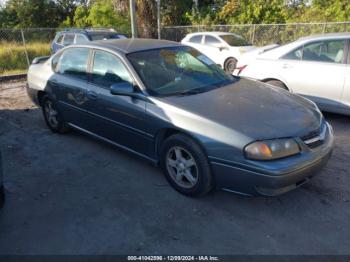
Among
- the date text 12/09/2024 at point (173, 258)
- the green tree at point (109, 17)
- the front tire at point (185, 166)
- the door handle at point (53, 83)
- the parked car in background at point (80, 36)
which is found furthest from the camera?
the green tree at point (109, 17)

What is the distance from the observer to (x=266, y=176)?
9.82ft

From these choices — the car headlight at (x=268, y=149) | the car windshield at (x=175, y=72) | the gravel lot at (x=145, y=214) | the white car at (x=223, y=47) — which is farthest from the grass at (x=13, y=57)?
the car headlight at (x=268, y=149)

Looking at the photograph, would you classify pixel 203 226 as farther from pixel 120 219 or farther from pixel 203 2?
pixel 203 2

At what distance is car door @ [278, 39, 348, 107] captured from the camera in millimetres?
5516

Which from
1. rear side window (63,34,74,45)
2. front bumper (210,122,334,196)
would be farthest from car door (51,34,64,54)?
front bumper (210,122,334,196)

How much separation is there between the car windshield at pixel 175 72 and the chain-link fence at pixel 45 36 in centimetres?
1038

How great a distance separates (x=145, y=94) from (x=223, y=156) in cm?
→ 119

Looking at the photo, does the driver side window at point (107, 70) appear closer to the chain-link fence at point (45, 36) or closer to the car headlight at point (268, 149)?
the car headlight at point (268, 149)

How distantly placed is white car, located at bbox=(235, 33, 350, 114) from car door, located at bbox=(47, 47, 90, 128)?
3410mm

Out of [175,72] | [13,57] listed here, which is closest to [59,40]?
[13,57]

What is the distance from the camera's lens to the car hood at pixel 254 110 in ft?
10.4

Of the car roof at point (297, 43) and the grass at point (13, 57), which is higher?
the car roof at point (297, 43)

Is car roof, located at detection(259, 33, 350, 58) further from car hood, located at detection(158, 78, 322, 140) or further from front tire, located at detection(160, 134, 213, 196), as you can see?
front tire, located at detection(160, 134, 213, 196)

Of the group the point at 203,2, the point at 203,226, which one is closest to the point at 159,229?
the point at 203,226
